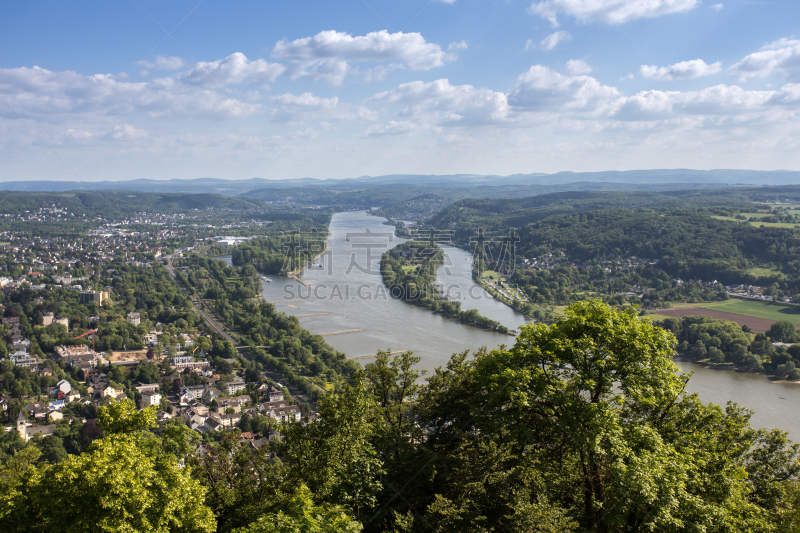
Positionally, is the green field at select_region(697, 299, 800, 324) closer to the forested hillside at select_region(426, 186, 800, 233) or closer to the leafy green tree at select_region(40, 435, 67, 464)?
the forested hillside at select_region(426, 186, 800, 233)

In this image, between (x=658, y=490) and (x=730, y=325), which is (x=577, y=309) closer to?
(x=658, y=490)

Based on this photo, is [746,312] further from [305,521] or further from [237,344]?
[305,521]

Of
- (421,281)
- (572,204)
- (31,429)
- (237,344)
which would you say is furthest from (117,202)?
(31,429)

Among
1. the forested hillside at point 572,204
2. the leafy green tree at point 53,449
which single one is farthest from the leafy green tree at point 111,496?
the forested hillside at point 572,204

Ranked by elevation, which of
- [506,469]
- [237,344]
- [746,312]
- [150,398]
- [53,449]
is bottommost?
[237,344]

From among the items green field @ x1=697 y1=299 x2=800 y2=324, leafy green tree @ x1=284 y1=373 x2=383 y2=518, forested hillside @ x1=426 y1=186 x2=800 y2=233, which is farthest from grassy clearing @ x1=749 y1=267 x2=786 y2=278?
leafy green tree @ x1=284 y1=373 x2=383 y2=518

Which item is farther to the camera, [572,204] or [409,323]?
[572,204]
